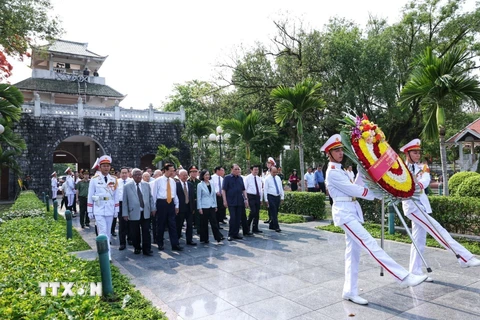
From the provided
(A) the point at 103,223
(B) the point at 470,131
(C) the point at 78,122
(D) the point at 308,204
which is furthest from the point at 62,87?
(B) the point at 470,131

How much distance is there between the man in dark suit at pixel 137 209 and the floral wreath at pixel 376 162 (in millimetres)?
4182

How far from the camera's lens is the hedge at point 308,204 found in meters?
10.8

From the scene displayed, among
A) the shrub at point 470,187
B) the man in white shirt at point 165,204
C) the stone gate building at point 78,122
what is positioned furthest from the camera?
the stone gate building at point 78,122

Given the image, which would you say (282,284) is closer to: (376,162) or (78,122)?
(376,162)

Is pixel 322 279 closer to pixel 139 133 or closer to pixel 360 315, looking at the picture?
pixel 360 315

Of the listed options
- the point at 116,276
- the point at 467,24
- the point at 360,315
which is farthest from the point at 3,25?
the point at 467,24

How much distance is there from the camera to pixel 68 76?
91.3 ft

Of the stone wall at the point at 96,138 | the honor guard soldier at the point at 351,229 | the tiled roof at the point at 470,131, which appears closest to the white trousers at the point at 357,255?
the honor guard soldier at the point at 351,229

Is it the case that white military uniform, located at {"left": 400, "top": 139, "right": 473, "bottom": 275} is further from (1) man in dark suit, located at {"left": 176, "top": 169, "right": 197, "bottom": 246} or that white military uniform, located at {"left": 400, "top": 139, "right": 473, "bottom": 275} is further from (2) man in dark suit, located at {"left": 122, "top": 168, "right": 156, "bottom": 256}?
(2) man in dark suit, located at {"left": 122, "top": 168, "right": 156, "bottom": 256}

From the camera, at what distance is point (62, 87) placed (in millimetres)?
26766

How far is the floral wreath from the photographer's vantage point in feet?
14.6

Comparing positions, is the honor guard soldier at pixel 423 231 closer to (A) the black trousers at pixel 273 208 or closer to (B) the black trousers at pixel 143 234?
(A) the black trousers at pixel 273 208

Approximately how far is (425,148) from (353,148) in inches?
997

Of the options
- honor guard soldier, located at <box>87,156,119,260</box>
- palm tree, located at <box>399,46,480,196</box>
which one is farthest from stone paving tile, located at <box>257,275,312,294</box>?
palm tree, located at <box>399,46,480,196</box>
